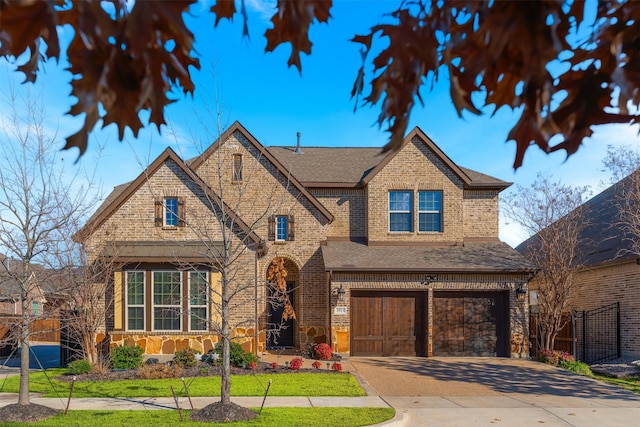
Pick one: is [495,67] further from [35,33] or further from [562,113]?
[35,33]

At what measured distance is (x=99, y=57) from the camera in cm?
220

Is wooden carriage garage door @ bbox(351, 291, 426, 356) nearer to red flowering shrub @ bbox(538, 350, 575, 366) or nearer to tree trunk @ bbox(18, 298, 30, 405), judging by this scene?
red flowering shrub @ bbox(538, 350, 575, 366)

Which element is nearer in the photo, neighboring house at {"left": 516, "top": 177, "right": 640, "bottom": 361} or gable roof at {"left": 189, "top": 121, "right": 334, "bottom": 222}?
neighboring house at {"left": 516, "top": 177, "right": 640, "bottom": 361}

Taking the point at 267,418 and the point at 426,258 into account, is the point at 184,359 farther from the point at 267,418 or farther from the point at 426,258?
the point at 426,258

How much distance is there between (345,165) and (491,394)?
12458 mm

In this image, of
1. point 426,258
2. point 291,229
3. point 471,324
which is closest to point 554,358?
point 471,324

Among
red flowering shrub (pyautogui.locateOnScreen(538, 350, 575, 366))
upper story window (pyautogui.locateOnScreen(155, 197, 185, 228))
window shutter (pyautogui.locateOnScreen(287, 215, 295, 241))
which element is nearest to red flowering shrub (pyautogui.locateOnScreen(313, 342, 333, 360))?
window shutter (pyautogui.locateOnScreen(287, 215, 295, 241))

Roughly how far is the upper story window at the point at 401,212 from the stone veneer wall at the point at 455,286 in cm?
246

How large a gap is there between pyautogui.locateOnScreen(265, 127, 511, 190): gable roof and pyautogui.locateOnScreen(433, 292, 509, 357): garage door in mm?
4453

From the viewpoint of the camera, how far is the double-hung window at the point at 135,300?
1689 cm

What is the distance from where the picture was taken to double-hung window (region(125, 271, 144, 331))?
16.9m

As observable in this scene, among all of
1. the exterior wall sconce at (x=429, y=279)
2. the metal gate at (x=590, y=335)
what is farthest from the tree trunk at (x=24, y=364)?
the metal gate at (x=590, y=335)

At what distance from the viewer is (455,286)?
19.1 metres

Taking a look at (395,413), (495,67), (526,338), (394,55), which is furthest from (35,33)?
(526,338)
